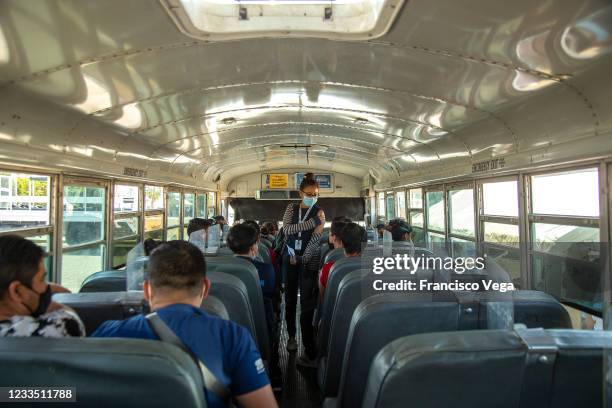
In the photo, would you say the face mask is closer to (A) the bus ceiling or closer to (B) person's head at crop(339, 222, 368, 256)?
(A) the bus ceiling

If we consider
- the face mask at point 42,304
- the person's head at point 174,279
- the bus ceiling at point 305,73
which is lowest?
the face mask at point 42,304

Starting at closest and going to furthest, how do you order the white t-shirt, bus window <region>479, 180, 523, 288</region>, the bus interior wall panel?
the white t-shirt → bus window <region>479, 180, 523, 288</region> → the bus interior wall panel

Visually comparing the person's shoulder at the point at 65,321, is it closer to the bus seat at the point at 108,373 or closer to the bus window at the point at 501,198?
the bus seat at the point at 108,373

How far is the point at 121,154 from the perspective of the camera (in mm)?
5250

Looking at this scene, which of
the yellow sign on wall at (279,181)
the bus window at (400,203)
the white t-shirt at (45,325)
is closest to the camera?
the white t-shirt at (45,325)

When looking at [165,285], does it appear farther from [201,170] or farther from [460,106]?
[201,170]

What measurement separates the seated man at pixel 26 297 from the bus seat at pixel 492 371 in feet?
3.67

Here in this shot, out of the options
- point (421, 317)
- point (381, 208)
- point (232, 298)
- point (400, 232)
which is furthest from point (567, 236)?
point (381, 208)

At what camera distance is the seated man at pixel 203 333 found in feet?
4.12

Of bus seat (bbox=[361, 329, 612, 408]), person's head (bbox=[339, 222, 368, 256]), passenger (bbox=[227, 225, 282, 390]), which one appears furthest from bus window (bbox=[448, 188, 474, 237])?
bus seat (bbox=[361, 329, 612, 408])

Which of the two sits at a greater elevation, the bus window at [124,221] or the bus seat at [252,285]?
the bus window at [124,221]

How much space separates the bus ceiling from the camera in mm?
2326

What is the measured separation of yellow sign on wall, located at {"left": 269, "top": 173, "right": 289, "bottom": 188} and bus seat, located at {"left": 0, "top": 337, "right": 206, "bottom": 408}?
1242 centimetres

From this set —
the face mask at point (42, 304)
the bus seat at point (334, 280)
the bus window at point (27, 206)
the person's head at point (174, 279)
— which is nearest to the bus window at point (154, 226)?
the bus window at point (27, 206)
